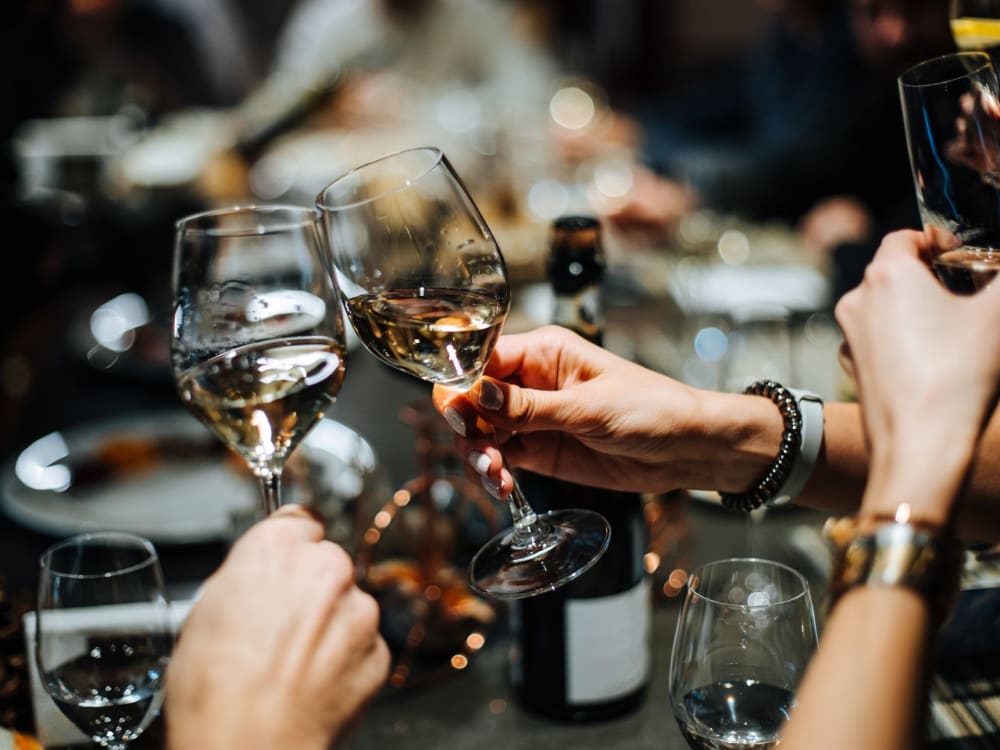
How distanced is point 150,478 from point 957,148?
1.05 meters

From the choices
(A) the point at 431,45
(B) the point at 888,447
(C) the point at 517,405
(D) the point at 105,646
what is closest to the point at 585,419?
(C) the point at 517,405

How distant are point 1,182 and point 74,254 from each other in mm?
254

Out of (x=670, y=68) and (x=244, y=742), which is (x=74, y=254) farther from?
(x=670, y=68)

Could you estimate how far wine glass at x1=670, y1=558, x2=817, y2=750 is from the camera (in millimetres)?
616

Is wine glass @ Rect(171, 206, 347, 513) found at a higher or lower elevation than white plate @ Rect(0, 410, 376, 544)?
higher

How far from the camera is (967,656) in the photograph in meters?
0.85

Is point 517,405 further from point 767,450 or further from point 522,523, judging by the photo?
point 767,450

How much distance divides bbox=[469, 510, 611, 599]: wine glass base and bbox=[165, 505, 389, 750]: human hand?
6.2 inches

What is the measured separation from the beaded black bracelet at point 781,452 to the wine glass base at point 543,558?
0.13 metres

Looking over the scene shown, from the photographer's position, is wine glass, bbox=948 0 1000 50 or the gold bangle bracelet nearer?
the gold bangle bracelet

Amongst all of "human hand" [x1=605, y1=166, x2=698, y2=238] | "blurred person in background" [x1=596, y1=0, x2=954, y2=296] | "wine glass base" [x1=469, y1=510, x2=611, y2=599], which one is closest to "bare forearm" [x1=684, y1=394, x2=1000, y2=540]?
"wine glass base" [x1=469, y1=510, x2=611, y2=599]

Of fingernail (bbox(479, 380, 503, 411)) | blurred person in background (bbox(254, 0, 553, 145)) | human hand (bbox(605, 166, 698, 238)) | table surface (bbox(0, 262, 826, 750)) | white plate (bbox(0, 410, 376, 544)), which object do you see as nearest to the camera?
fingernail (bbox(479, 380, 503, 411))

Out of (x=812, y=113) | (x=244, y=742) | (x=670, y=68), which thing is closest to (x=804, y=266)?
(x=812, y=113)

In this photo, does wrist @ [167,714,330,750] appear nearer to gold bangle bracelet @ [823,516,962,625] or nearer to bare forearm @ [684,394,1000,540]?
gold bangle bracelet @ [823,516,962,625]
